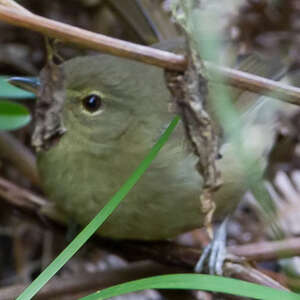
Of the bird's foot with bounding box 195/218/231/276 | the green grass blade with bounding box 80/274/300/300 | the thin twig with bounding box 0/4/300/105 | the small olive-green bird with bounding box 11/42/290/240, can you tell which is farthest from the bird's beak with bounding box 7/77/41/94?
the green grass blade with bounding box 80/274/300/300

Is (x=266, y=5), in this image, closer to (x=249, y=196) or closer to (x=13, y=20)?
(x=249, y=196)

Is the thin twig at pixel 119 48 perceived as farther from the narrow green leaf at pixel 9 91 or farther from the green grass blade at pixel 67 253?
the narrow green leaf at pixel 9 91

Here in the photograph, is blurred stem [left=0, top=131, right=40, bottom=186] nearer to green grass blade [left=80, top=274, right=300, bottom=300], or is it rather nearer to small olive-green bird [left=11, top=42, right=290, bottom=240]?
small olive-green bird [left=11, top=42, right=290, bottom=240]

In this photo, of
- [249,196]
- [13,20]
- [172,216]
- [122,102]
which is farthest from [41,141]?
[249,196]

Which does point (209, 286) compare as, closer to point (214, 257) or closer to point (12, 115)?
point (214, 257)

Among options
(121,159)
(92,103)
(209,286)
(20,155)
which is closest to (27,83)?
(92,103)

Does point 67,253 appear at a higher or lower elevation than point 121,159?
lower

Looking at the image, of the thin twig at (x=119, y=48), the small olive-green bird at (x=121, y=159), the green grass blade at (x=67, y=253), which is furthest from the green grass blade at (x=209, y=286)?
the small olive-green bird at (x=121, y=159)
